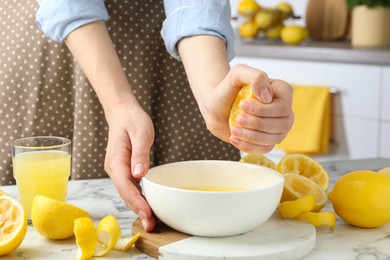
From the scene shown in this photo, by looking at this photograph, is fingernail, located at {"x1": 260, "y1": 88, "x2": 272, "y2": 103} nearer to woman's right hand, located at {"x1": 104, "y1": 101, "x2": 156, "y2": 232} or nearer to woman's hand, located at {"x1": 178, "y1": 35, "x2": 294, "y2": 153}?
woman's hand, located at {"x1": 178, "y1": 35, "x2": 294, "y2": 153}

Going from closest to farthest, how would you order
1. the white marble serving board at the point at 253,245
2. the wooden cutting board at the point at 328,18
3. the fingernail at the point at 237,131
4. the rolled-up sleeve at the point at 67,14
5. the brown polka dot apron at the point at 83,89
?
the white marble serving board at the point at 253,245 < the fingernail at the point at 237,131 < the rolled-up sleeve at the point at 67,14 < the brown polka dot apron at the point at 83,89 < the wooden cutting board at the point at 328,18

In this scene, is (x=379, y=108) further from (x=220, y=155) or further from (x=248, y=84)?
(x=248, y=84)

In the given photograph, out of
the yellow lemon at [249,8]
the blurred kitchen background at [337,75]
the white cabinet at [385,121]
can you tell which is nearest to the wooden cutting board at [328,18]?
the blurred kitchen background at [337,75]

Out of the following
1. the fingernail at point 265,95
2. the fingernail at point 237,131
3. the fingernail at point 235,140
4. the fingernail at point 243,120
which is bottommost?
the fingernail at point 235,140

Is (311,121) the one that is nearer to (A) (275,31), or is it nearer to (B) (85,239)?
(A) (275,31)

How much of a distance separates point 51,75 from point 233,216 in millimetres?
832

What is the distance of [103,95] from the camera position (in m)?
1.25

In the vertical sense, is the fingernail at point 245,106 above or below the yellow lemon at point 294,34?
above

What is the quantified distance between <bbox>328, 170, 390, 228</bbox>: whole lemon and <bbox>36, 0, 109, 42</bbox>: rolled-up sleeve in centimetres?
54

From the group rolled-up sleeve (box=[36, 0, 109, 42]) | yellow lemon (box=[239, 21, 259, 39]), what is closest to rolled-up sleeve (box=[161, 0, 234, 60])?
rolled-up sleeve (box=[36, 0, 109, 42])

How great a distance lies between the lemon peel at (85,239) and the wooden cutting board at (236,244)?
0.23 ft

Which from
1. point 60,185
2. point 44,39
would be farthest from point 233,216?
point 44,39

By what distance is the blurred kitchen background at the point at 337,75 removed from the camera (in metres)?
2.87

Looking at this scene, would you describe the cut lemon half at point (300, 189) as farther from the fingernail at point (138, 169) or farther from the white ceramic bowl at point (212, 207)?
the fingernail at point (138, 169)
